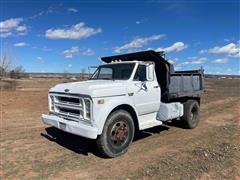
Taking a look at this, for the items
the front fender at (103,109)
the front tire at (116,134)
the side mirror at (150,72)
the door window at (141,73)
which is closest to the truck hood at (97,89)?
the front fender at (103,109)

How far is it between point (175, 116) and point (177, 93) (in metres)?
0.73

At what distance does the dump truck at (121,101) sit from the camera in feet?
21.4

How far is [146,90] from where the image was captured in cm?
790

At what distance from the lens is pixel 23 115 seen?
12914mm

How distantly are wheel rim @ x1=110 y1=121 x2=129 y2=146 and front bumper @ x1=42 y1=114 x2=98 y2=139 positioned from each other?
0.64 m

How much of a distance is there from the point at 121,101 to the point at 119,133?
75 centimetres

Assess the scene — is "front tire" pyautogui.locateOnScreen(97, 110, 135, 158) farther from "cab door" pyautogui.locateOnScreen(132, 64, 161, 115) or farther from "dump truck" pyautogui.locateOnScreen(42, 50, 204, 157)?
"cab door" pyautogui.locateOnScreen(132, 64, 161, 115)

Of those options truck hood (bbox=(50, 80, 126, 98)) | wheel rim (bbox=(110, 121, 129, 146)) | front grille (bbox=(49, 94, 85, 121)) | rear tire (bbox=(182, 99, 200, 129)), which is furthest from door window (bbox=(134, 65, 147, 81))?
rear tire (bbox=(182, 99, 200, 129))

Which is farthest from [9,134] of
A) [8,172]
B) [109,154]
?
[109,154]

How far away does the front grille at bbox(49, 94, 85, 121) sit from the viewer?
6.72 metres

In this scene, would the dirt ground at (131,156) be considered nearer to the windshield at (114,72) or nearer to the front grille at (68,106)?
the front grille at (68,106)

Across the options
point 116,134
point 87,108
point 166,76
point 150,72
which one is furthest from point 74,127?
point 166,76

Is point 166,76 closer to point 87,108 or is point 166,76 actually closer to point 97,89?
point 97,89

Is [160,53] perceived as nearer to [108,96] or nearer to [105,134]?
[108,96]
